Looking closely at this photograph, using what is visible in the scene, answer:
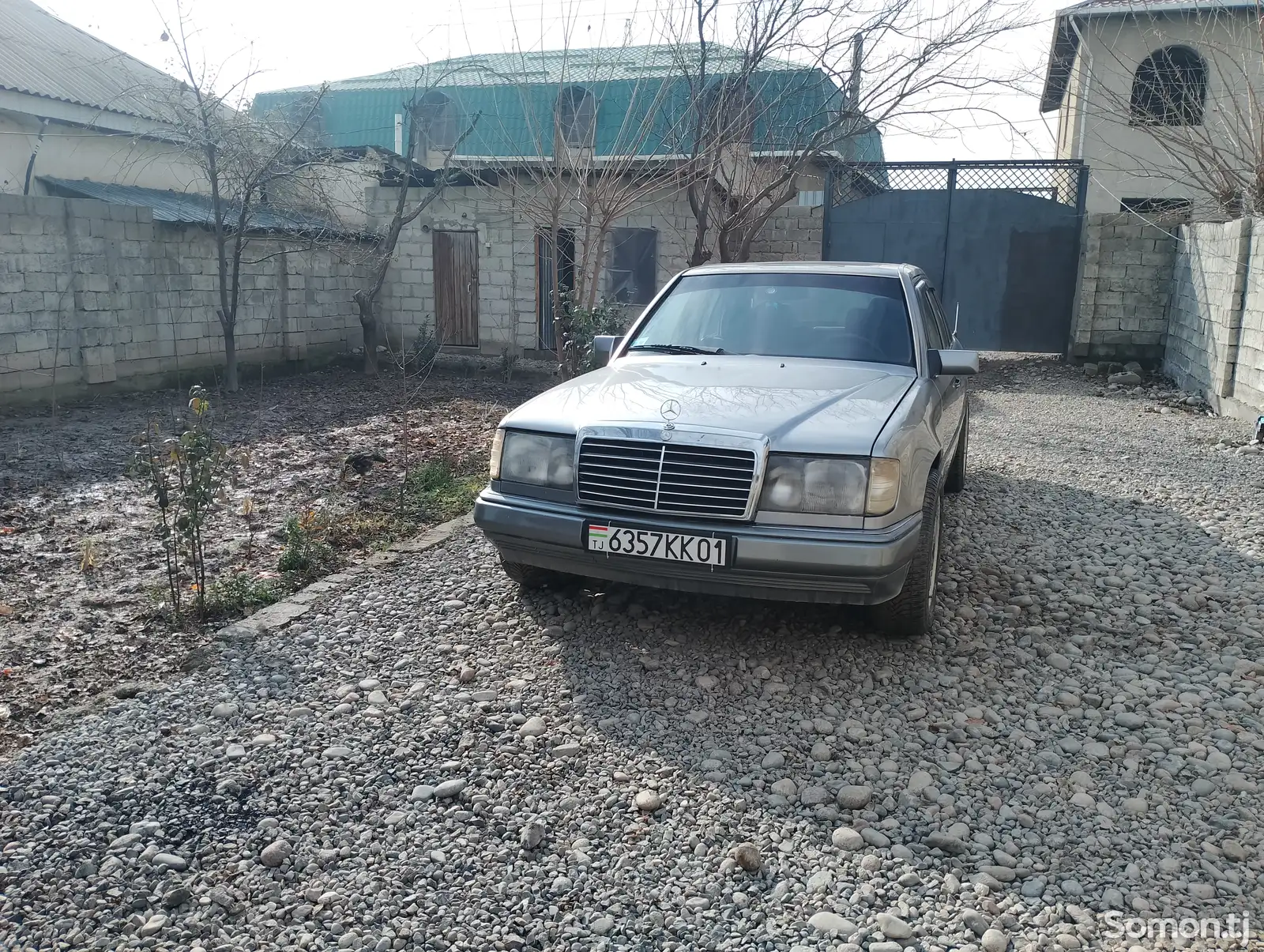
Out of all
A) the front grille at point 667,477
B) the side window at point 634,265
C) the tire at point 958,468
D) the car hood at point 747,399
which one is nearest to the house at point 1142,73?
the side window at point 634,265

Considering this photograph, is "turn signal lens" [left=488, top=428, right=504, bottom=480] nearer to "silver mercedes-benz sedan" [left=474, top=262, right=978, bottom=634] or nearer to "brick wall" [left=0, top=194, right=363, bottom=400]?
"silver mercedes-benz sedan" [left=474, top=262, right=978, bottom=634]

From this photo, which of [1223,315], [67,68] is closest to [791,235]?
[1223,315]

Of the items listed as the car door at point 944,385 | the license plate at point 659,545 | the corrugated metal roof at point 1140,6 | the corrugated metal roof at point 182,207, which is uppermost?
the corrugated metal roof at point 1140,6

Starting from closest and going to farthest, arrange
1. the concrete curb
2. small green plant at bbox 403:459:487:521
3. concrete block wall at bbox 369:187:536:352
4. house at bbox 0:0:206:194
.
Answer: the concrete curb
small green plant at bbox 403:459:487:521
house at bbox 0:0:206:194
concrete block wall at bbox 369:187:536:352

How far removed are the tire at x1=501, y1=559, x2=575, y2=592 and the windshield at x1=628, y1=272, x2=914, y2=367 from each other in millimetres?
1300

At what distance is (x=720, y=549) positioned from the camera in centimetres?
343

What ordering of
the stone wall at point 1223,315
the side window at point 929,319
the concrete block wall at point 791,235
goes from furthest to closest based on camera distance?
the concrete block wall at point 791,235 → the stone wall at point 1223,315 → the side window at point 929,319

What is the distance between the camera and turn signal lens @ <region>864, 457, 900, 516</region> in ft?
11.1

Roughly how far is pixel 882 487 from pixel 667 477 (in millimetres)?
797

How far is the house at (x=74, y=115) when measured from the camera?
45.0 feet

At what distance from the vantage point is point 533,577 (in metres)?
4.33

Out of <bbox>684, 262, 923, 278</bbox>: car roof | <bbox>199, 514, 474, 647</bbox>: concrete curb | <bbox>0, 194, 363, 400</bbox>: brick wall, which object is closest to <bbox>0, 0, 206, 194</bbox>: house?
<bbox>0, 194, 363, 400</bbox>: brick wall

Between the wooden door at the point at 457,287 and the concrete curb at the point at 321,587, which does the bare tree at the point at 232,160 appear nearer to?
the wooden door at the point at 457,287
